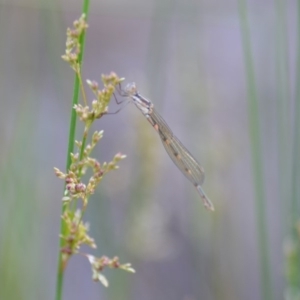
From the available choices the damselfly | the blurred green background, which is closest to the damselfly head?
the damselfly

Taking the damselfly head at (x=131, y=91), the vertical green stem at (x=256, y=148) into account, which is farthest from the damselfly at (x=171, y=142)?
the vertical green stem at (x=256, y=148)

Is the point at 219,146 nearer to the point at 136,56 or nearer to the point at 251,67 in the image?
the point at 251,67

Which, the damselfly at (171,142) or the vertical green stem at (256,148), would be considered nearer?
the damselfly at (171,142)

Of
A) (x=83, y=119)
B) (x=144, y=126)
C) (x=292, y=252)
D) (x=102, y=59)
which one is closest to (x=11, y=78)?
(x=102, y=59)

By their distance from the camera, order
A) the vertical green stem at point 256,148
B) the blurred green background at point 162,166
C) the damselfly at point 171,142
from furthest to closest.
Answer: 1. the blurred green background at point 162,166
2. the vertical green stem at point 256,148
3. the damselfly at point 171,142

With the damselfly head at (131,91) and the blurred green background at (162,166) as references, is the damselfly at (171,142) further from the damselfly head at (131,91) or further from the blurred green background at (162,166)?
the blurred green background at (162,166)
